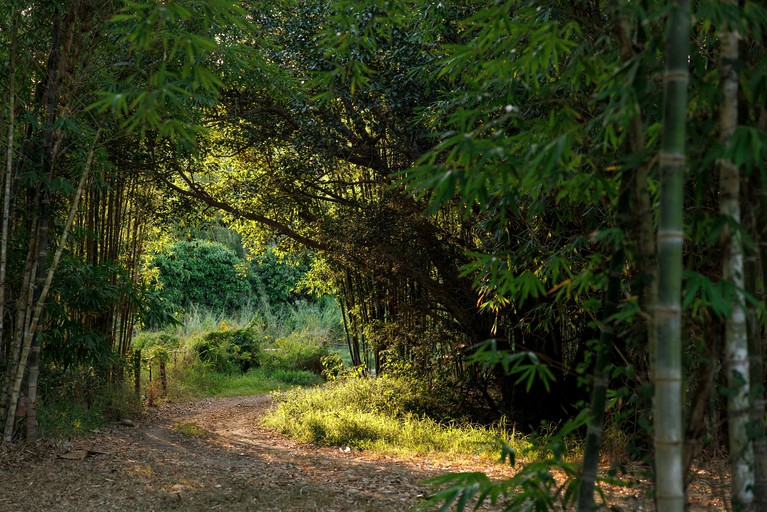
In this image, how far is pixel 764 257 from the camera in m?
1.57

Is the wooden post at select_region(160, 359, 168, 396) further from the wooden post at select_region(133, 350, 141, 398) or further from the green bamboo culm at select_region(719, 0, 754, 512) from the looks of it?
the green bamboo culm at select_region(719, 0, 754, 512)

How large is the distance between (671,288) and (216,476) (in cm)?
355

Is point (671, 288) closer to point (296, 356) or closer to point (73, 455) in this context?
point (73, 455)

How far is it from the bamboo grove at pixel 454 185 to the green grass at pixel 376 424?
1.16 feet

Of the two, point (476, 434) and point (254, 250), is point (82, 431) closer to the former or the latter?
point (476, 434)

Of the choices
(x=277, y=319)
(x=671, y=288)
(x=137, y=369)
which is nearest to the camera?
(x=671, y=288)

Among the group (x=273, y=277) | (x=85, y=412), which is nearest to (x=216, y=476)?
(x=85, y=412)

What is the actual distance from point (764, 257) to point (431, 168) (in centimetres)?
79

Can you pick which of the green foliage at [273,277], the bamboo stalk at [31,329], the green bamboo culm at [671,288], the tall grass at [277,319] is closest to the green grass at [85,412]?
the bamboo stalk at [31,329]

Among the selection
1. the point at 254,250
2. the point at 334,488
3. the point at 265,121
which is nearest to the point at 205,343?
the point at 254,250

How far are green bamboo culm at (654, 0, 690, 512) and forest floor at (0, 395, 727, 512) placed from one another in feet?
5.68

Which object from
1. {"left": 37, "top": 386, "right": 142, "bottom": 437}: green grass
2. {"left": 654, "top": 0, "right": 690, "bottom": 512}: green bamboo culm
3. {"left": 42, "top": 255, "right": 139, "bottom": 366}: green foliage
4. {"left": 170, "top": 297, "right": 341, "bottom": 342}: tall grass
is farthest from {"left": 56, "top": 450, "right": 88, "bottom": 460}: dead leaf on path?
{"left": 170, "top": 297, "right": 341, "bottom": 342}: tall grass

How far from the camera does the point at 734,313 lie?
1.34m

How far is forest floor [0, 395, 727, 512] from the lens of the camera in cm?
359
